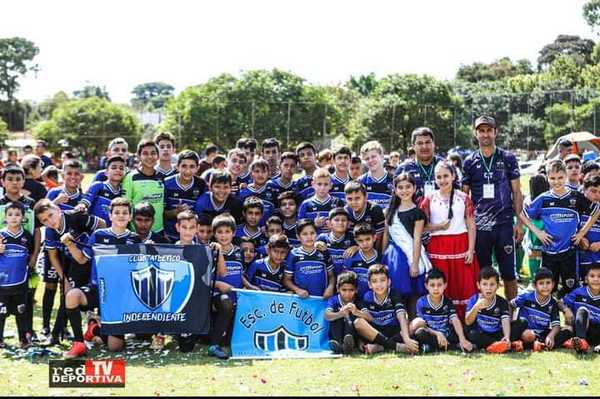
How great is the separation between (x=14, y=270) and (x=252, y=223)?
108 inches

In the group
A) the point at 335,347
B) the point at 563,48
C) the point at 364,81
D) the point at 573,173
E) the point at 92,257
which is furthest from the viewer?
the point at 563,48

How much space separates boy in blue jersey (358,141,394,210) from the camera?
823 centimetres

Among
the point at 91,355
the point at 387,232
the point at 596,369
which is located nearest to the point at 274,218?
the point at 387,232

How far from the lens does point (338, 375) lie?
6.22 m

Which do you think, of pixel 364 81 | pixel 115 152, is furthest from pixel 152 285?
pixel 364 81

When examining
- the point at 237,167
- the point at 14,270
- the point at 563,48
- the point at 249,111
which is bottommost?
the point at 14,270

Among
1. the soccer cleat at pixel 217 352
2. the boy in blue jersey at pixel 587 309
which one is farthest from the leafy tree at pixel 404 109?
the soccer cleat at pixel 217 352

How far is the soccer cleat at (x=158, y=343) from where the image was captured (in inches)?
291

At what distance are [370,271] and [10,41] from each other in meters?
90.1

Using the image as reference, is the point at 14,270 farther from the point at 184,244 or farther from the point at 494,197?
the point at 494,197

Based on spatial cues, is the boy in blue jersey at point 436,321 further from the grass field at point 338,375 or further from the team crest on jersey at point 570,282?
the team crest on jersey at point 570,282

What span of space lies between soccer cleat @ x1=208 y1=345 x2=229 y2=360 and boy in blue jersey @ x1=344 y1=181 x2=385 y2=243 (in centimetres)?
206

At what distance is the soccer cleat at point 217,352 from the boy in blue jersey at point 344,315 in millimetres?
1132

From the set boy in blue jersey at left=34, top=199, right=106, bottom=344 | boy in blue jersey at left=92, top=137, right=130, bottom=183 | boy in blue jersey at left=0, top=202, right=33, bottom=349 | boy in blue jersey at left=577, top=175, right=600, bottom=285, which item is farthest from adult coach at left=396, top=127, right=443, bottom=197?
boy in blue jersey at left=0, top=202, right=33, bottom=349
